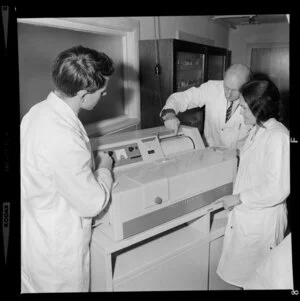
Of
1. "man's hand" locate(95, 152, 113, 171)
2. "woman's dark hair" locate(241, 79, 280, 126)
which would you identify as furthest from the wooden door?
"man's hand" locate(95, 152, 113, 171)

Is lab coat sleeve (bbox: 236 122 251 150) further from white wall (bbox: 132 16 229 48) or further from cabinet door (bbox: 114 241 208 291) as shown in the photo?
white wall (bbox: 132 16 229 48)

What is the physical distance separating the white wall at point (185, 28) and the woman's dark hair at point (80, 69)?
1.09 metres

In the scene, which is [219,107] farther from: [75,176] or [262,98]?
[75,176]

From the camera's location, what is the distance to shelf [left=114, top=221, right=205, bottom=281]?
119 centimetres

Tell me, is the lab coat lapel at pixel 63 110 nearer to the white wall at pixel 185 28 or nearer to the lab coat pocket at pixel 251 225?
the lab coat pocket at pixel 251 225

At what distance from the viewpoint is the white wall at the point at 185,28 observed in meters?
2.04

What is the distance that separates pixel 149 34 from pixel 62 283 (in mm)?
1690

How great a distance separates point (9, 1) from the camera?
39.2 inches

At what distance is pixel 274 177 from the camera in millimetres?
1185

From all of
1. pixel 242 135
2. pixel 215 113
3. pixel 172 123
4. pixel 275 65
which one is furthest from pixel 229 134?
pixel 275 65

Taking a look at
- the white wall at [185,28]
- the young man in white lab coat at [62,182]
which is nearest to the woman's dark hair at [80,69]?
the young man in white lab coat at [62,182]

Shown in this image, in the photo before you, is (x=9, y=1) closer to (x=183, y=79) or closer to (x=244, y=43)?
(x=183, y=79)

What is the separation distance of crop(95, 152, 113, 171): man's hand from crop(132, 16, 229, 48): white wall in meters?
1.13

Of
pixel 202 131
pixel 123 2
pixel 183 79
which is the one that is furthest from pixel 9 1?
pixel 183 79
